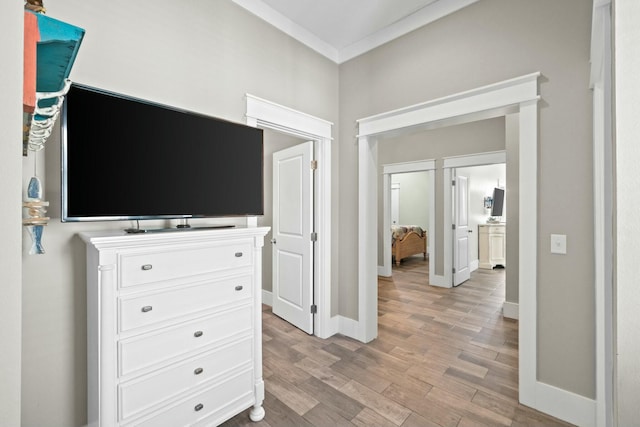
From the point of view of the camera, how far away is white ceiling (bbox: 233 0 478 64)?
2293 millimetres

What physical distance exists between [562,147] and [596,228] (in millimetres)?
→ 522

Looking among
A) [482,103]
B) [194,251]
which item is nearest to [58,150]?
[194,251]

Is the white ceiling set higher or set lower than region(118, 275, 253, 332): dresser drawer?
higher

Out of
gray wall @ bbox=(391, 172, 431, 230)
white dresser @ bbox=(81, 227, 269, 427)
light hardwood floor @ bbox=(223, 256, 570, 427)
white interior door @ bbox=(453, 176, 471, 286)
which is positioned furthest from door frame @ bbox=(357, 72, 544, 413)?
gray wall @ bbox=(391, 172, 431, 230)

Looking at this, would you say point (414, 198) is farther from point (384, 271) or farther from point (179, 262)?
point (179, 262)

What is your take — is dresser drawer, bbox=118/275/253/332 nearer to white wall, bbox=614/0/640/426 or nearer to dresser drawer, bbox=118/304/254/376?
dresser drawer, bbox=118/304/254/376

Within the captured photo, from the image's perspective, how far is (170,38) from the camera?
181 cm

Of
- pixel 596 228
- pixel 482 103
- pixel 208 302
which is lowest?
pixel 208 302

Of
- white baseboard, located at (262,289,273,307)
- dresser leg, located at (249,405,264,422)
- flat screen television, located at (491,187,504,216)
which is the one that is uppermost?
flat screen television, located at (491,187,504,216)

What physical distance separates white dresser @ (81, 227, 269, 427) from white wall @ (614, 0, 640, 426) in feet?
5.14

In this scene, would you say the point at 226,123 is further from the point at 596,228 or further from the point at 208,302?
the point at 596,228

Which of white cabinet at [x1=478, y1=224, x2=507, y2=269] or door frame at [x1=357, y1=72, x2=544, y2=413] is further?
white cabinet at [x1=478, y1=224, x2=507, y2=269]

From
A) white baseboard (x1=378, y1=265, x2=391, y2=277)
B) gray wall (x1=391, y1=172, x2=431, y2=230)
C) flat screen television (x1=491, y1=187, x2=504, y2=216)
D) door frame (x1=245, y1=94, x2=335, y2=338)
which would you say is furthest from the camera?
gray wall (x1=391, y1=172, x2=431, y2=230)

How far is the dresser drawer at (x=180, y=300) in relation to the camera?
1.33 meters
